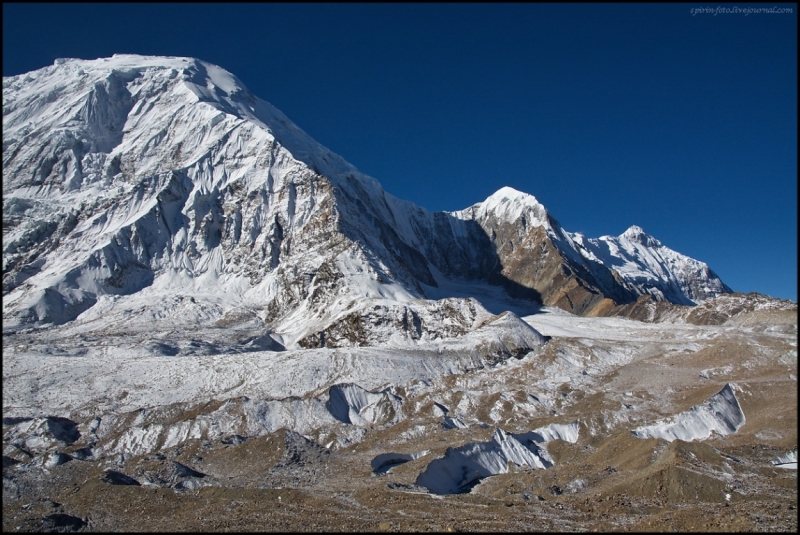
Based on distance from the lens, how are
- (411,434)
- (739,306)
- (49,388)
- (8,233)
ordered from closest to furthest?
(411,434) < (49,388) < (739,306) < (8,233)

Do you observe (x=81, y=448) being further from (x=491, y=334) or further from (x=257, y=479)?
(x=491, y=334)

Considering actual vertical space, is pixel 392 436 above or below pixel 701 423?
below

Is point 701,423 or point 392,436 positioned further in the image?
point 392,436

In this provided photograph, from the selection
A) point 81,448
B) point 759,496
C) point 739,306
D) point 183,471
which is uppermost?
point 739,306

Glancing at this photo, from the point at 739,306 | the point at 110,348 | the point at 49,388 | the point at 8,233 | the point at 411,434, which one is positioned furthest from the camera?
the point at 8,233

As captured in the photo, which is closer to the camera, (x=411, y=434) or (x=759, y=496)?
(x=759, y=496)

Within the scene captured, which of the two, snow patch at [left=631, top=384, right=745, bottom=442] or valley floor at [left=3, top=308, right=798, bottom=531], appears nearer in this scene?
valley floor at [left=3, top=308, right=798, bottom=531]

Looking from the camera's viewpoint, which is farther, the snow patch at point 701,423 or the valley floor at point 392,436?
the snow patch at point 701,423

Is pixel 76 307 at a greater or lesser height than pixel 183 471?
greater

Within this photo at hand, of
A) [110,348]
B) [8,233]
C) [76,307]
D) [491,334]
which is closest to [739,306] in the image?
[491,334]
